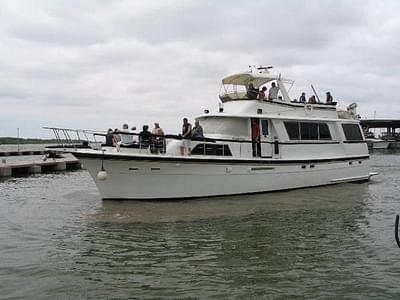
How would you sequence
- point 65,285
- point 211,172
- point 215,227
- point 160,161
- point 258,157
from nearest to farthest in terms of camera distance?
point 65,285 → point 215,227 → point 160,161 → point 211,172 → point 258,157

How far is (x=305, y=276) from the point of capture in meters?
7.32

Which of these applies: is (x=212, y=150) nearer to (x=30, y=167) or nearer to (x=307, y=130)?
(x=307, y=130)

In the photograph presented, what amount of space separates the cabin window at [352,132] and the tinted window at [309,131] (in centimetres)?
206

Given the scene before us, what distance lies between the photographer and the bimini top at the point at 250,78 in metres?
18.6

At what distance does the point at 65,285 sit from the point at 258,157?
34.7ft

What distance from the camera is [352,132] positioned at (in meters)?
20.6

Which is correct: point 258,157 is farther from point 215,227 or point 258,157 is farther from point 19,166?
point 19,166

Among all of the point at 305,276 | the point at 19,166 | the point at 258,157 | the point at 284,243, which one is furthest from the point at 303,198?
the point at 19,166

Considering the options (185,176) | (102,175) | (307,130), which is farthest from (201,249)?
(307,130)

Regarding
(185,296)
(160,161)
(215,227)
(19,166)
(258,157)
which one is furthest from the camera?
(19,166)

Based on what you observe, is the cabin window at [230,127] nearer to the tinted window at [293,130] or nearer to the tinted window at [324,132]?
the tinted window at [293,130]

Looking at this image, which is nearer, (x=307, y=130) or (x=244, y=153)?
(x=244, y=153)

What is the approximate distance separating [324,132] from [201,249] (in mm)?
11515

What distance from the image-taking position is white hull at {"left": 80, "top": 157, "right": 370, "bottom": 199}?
1412 cm
